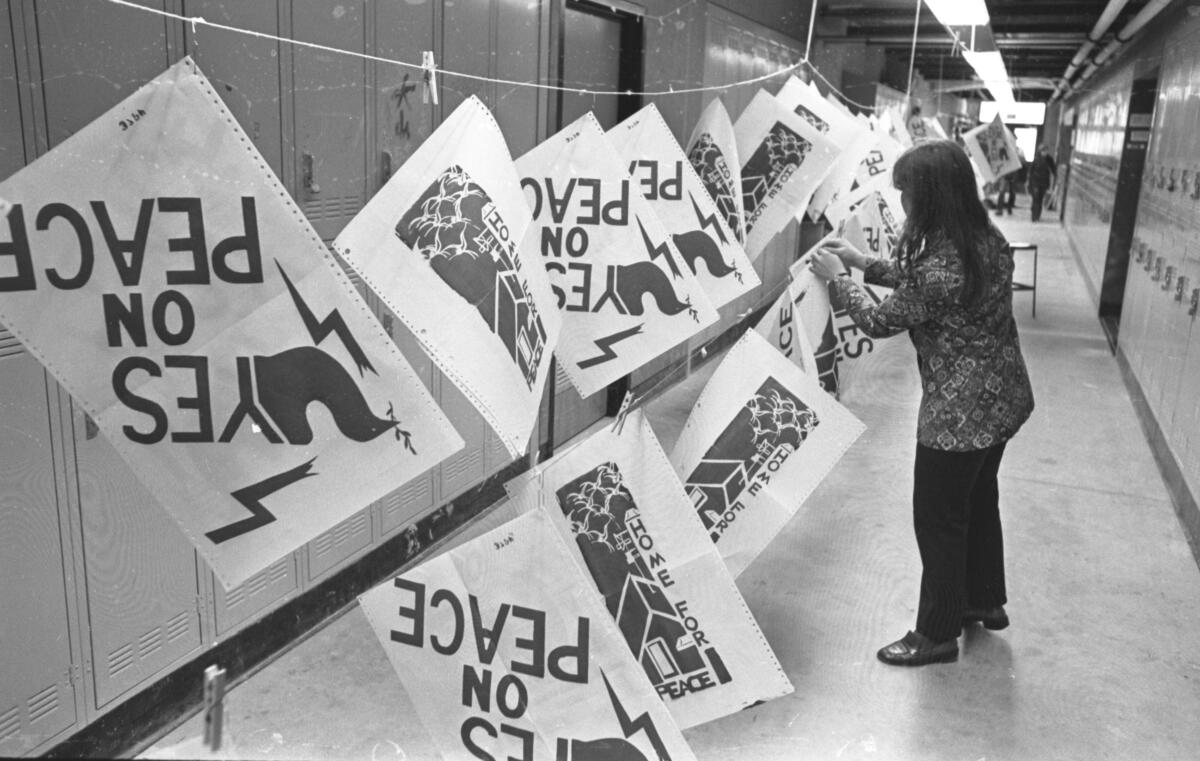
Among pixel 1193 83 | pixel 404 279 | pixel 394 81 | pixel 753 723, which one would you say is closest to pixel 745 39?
pixel 1193 83

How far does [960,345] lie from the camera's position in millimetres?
2945

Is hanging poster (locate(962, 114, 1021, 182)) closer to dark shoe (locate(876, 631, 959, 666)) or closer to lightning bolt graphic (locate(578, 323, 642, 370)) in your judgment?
dark shoe (locate(876, 631, 959, 666))

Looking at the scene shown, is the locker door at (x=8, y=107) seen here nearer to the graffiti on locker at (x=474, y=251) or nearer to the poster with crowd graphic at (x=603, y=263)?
the graffiti on locker at (x=474, y=251)

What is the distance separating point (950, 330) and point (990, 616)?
3.53 feet

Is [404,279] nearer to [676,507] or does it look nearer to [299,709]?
[676,507]

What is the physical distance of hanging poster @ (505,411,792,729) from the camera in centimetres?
227

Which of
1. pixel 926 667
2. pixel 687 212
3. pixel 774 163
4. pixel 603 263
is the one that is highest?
pixel 774 163

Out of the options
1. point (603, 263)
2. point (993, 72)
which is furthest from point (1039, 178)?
point (603, 263)

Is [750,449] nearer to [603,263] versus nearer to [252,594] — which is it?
[603,263]

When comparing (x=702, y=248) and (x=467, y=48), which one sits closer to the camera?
(x=702, y=248)

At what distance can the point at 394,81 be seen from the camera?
3439mm

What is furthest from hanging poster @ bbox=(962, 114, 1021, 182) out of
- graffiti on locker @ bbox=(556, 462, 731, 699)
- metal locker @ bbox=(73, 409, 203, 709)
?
metal locker @ bbox=(73, 409, 203, 709)

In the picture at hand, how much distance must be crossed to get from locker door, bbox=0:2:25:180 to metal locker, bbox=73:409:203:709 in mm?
583

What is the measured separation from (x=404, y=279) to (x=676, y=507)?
0.81 metres
